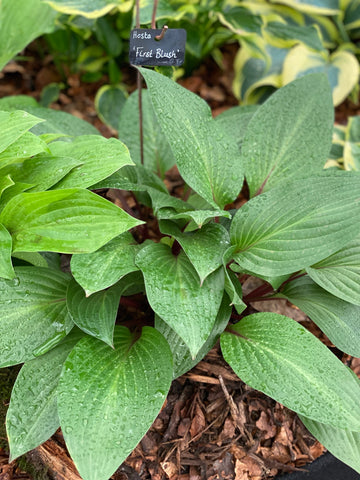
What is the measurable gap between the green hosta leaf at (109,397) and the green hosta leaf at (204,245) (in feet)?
0.65

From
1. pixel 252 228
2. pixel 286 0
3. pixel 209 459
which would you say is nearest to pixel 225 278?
pixel 252 228

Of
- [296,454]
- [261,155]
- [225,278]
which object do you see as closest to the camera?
[225,278]

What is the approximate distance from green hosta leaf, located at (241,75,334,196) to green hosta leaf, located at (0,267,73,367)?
59 centimetres

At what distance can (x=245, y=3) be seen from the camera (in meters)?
2.04

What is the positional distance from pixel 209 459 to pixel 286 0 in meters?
1.85

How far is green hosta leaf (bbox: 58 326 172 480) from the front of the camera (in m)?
0.85

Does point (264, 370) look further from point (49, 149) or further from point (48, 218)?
point (49, 149)

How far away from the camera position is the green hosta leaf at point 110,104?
6.35 ft

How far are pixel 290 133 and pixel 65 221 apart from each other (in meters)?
0.66

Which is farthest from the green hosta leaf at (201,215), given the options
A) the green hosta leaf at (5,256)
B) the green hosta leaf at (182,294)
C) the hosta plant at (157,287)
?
the green hosta leaf at (5,256)

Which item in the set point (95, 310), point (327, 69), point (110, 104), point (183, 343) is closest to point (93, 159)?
point (95, 310)

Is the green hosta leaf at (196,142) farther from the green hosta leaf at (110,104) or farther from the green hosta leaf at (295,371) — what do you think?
the green hosta leaf at (110,104)

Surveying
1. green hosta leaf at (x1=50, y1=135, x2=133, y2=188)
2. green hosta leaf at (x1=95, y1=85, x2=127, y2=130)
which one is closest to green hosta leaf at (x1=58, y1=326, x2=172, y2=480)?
green hosta leaf at (x1=50, y1=135, x2=133, y2=188)

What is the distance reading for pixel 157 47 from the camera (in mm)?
1135
